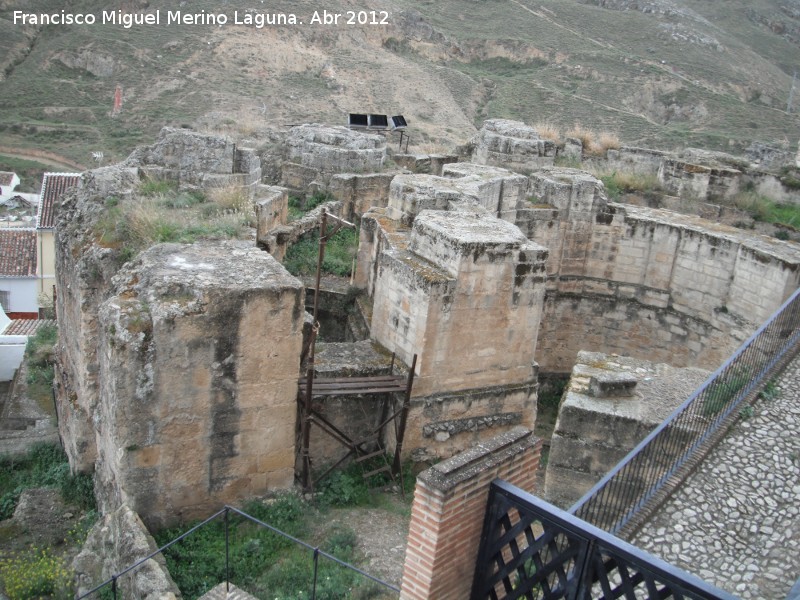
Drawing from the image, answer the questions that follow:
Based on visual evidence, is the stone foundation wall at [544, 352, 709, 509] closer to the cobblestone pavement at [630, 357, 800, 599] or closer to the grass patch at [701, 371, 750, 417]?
the grass patch at [701, 371, 750, 417]

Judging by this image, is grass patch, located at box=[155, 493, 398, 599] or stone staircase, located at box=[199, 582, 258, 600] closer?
stone staircase, located at box=[199, 582, 258, 600]

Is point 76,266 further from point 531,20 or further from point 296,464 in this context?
point 531,20

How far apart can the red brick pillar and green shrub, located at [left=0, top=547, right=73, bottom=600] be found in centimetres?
450

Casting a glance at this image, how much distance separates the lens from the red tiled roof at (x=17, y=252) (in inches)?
1111

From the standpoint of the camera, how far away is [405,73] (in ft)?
169

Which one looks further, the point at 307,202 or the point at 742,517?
the point at 307,202

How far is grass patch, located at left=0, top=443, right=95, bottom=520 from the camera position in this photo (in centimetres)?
1023

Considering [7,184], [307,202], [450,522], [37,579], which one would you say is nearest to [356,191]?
[307,202]

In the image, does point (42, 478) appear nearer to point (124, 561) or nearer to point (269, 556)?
point (124, 561)

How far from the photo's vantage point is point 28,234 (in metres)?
29.3

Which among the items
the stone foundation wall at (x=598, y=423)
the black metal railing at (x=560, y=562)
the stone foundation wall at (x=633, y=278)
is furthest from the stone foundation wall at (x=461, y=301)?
the stone foundation wall at (x=633, y=278)

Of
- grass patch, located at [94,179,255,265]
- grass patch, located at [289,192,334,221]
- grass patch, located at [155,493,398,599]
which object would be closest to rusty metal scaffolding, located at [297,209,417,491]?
grass patch, located at [155,493,398,599]

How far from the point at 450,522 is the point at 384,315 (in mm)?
5516

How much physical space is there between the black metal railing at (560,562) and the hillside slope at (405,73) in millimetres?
32986
